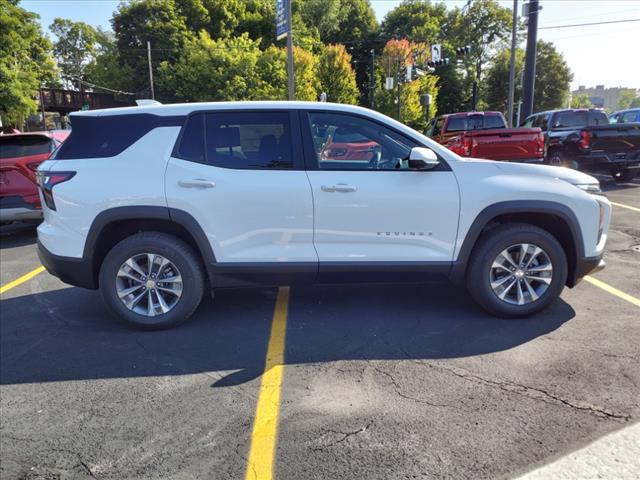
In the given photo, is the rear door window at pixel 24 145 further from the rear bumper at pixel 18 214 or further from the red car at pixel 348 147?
the red car at pixel 348 147

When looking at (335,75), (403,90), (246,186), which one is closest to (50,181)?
(246,186)

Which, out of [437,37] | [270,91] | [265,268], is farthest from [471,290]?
[437,37]

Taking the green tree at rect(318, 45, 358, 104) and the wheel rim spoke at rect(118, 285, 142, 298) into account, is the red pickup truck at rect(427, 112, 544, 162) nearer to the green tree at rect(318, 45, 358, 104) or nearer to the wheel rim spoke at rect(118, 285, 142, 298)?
the wheel rim spoke at rect(118, 285, 142, 298)

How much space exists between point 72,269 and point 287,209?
1.91 metres

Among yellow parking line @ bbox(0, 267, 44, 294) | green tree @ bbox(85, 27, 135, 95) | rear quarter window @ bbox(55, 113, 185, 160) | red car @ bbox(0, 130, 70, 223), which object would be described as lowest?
yellow parking line @ bbox(0, 267, 44, 294)

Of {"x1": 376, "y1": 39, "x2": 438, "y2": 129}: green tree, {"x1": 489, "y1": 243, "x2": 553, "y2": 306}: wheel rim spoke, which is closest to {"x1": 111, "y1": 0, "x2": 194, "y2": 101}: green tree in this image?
{"x1": 376, "y1": 39, "x2": 438, "y2": 129}: green tree

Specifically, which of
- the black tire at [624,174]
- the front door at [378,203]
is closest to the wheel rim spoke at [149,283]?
the front door at [378,203]

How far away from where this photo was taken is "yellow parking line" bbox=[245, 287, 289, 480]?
2.58m

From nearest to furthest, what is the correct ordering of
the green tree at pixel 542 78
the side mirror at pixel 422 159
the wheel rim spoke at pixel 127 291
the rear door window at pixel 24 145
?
the side mirror at pixel 422 159
the wheel rim spoke at pixel 127 291
the rear door window at pixel 24 145
the green tree at pixel 542 78

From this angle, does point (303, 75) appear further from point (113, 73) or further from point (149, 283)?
point (149, 283)

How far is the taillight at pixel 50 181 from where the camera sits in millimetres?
4164

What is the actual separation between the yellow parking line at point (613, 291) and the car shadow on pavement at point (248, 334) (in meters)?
0.69

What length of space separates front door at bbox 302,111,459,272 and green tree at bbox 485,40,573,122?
57.7 m

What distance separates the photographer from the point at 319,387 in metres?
3.35
